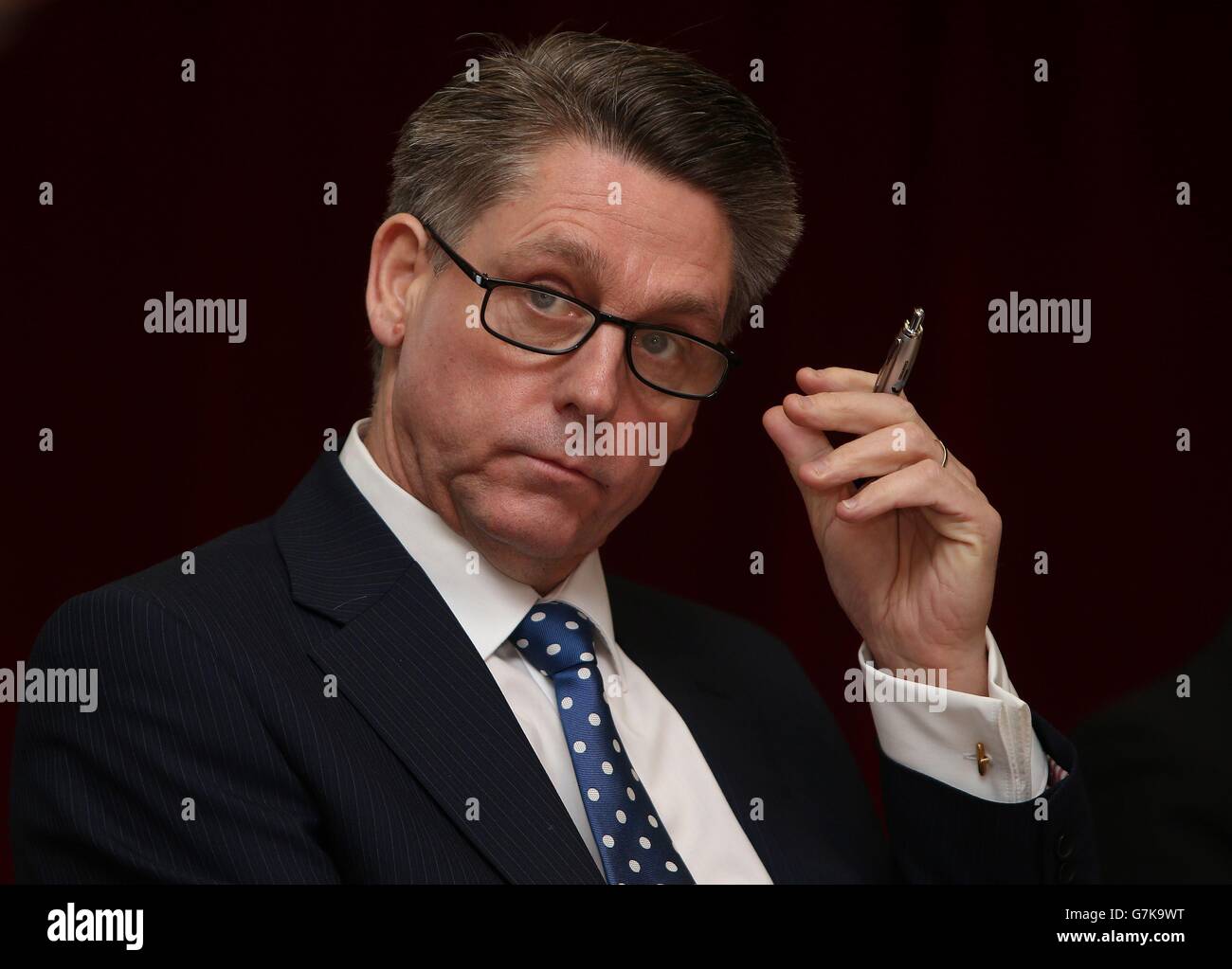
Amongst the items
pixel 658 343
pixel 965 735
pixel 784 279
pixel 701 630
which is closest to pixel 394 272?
pixel 658 343

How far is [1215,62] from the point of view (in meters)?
2.63

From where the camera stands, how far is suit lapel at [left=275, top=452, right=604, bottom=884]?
132cm

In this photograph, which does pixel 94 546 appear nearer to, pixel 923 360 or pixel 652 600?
pixel 652 600

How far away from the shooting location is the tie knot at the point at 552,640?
1539mm

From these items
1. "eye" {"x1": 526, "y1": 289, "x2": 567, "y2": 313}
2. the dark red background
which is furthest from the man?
the dark red background

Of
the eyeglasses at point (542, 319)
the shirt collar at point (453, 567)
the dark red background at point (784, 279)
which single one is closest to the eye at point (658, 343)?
the eyeglasses at point (542, 319)

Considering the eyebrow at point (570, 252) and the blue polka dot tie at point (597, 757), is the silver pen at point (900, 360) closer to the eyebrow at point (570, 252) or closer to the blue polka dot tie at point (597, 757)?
the eyebrow at point (570, 252)

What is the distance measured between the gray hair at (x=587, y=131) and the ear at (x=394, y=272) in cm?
3

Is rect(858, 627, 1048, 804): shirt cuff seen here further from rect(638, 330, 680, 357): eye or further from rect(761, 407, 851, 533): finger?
rect(638, 330, 680, 357): eye

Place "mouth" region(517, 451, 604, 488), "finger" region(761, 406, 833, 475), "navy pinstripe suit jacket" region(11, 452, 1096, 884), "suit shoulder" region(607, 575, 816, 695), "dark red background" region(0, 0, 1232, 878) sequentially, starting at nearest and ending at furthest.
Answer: "navy pinstripe suit jacket" region(11, 452, 1096, 884), "mouth" region(517, 451, 604, 488), "finger" region(761, 406, 833, 475), "suit shoulder" region(607, 575, 816, 695), "dark red background" region(0, 0, 1232, 878)

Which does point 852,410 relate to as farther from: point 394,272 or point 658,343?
point 394,272

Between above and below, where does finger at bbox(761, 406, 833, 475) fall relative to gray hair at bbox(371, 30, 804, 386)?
below

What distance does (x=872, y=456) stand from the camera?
155cm

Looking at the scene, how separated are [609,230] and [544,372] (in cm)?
18
